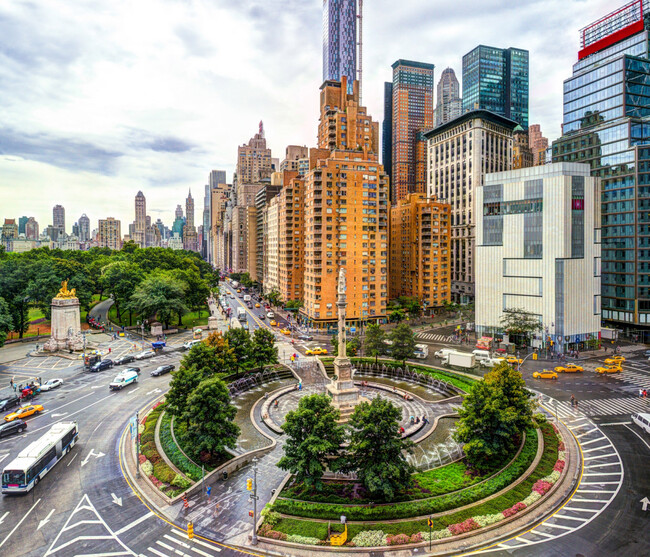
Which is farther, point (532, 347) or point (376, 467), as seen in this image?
point (532, 347)

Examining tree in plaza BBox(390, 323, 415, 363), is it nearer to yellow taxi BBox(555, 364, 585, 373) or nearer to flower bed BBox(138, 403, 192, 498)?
yellow taxi BBox(555, 364, 585, 373)

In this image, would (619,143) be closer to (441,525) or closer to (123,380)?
(441,525)

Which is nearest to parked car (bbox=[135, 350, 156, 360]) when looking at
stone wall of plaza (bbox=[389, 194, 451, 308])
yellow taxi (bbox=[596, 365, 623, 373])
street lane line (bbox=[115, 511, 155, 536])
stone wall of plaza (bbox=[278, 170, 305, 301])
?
street lane line (bbox=[115, 511, 155, 536])

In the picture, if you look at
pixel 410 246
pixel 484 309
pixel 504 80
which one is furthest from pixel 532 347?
pixel 504 80

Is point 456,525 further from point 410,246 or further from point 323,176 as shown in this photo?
point 410,246

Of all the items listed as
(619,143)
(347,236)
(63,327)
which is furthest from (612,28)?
(63,327)

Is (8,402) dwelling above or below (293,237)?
below

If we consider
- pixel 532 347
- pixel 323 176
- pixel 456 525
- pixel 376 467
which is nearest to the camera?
pixel 456 525
